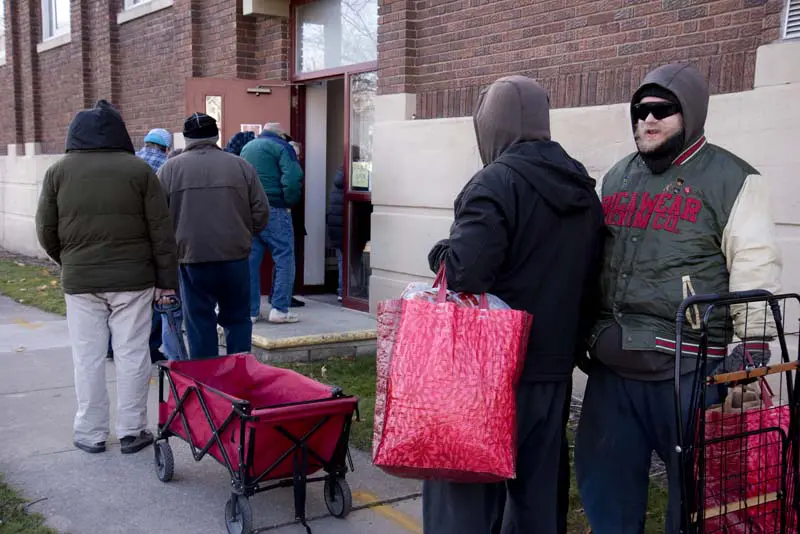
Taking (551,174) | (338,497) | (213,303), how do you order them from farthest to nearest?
(213,303) < (338,497) < (551,174)

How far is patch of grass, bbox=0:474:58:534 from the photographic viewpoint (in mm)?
3814

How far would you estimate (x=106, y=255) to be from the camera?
4.67 m

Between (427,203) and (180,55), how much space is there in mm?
4961

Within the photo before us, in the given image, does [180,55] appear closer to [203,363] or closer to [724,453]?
[203,363]

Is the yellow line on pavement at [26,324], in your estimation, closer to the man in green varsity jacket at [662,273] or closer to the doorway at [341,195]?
the doorway at [341,195]

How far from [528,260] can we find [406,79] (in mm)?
5028

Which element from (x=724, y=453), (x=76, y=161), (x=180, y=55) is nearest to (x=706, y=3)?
(x=724, y=453)

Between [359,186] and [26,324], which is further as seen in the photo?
[359,186]

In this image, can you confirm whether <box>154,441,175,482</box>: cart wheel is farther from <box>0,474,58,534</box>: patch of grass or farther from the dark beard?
the dark beard

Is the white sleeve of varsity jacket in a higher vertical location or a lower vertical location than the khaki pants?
higher

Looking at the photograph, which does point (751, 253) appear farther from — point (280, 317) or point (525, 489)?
point (280, 317)

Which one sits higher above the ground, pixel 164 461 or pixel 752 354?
pixel 752 354

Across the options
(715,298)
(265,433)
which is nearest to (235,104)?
(265,433)

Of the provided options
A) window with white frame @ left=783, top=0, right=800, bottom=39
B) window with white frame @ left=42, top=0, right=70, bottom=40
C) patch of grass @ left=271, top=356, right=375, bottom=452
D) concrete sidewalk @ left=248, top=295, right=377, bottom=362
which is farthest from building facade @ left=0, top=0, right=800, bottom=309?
window with white frame @ left=42, top=0, right=70, bottom=40
